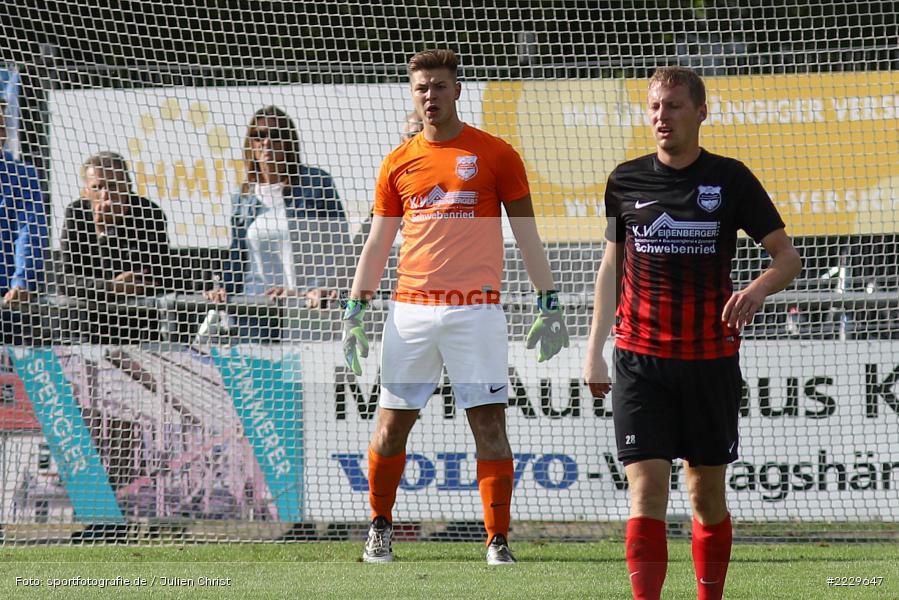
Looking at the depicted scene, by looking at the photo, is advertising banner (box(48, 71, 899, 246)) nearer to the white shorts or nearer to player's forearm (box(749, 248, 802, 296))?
the white shorts

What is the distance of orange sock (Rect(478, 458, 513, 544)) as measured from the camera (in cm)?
557

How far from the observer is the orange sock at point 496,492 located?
18.3 feet

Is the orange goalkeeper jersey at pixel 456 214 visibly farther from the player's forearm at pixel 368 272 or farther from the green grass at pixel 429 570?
the green grass at pixel 429 570

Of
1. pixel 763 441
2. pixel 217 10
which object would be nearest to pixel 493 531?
pixel 763 441

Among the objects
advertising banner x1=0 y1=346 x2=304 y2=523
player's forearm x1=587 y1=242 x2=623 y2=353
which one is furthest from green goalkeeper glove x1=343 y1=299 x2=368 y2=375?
player's forearm x1=587 y1=242 x2=623 y2=353

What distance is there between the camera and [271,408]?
7.16m

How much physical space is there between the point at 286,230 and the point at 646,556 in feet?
13.3

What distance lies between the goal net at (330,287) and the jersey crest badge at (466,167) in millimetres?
1675

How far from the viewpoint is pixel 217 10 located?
26.2ft

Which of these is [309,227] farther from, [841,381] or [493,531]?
[841,381]

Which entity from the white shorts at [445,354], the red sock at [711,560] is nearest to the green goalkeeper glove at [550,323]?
the white shorts at [445,354]

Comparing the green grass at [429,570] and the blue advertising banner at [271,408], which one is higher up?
the blue advertising banner at [271,408]

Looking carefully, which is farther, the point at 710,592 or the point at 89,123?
the point at 89,123

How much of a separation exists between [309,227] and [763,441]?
9.71ft
